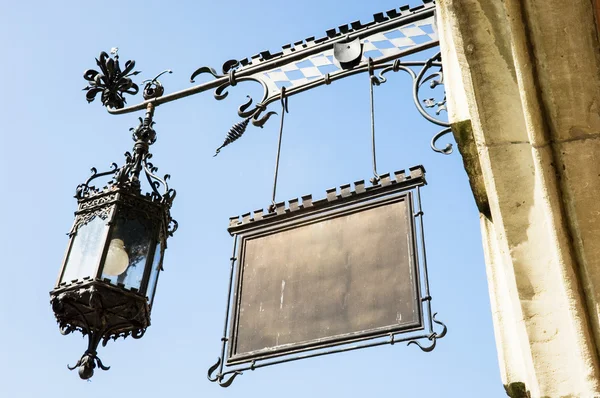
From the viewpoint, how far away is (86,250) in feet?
13.4

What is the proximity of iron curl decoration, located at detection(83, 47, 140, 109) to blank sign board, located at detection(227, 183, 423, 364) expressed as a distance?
1.79m

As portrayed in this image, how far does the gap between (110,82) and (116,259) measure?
4.79 feet

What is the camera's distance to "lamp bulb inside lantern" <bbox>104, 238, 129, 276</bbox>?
3941mm

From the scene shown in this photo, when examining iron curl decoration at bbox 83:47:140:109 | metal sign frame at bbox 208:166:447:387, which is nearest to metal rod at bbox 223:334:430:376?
metal sign frame at bbox 208:166:447:387

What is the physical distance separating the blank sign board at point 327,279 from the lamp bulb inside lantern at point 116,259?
0.70 metres

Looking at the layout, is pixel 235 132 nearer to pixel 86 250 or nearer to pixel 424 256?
pixel 86 250

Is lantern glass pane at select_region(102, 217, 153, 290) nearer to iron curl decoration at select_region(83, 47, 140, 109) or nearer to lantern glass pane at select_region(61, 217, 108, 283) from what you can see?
lantern glass pane at select_region(61, 217, 108, 283)

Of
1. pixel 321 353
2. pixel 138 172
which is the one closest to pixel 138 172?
pixel 138 172

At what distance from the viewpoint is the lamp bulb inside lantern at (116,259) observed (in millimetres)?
3941

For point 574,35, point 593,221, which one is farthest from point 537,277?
point 574,35

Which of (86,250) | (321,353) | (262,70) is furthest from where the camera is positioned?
(262,70)

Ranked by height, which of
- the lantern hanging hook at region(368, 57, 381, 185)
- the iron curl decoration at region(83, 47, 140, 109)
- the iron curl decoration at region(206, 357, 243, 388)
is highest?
the iron curl decoration at region(83, 47, 140, 109)

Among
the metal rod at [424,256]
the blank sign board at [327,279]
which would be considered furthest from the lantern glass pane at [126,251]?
the metal rod at [424,256]

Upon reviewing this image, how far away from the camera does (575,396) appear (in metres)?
1.88
